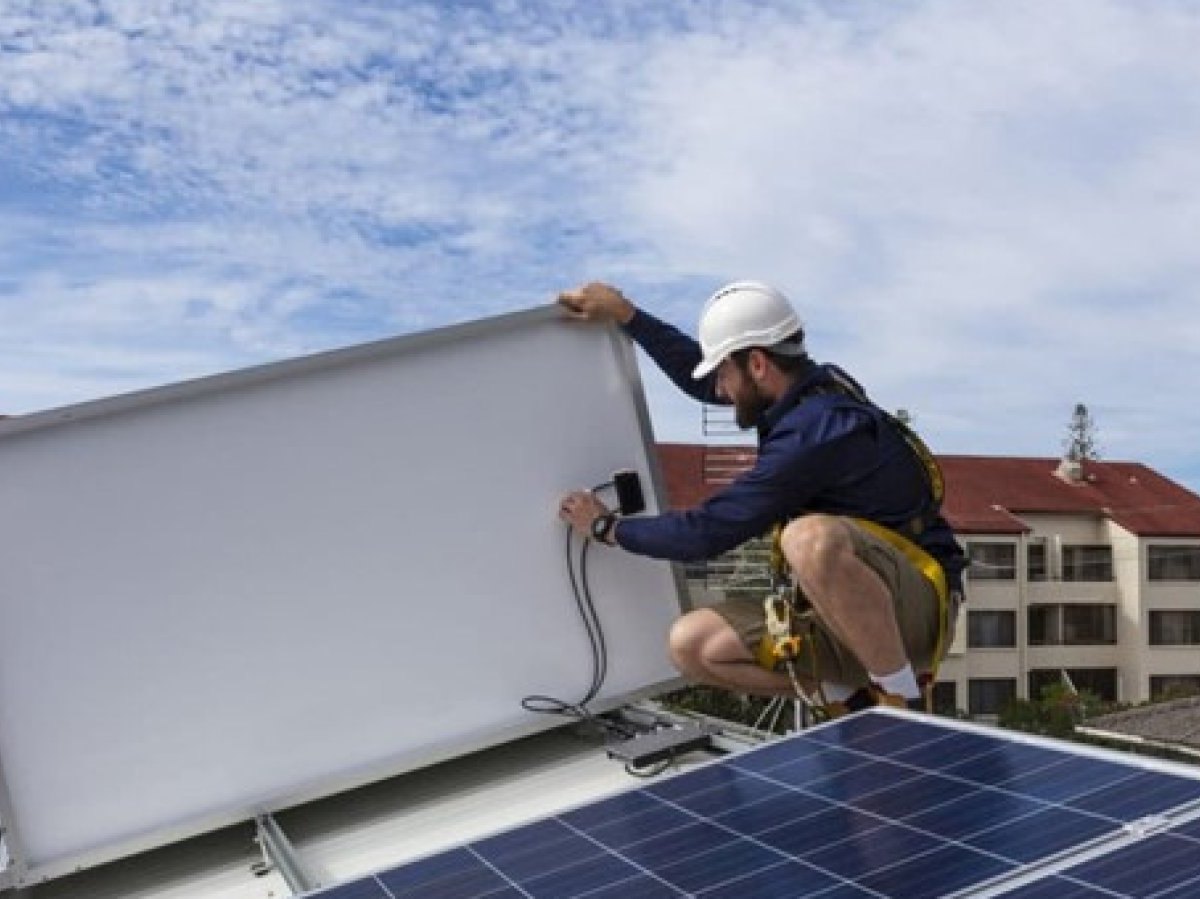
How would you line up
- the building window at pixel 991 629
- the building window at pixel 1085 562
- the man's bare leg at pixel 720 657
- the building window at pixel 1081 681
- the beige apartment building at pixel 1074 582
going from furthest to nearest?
the building window at pixel 1081 681
the building window at pixel 1085 562
the building window at pixel 991 629
the beige apartment building at pixel 1074 582
the man's bare leg at pixel 720 657

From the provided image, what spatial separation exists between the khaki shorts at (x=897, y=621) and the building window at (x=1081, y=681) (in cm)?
4707

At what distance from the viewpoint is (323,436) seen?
5.15 meters

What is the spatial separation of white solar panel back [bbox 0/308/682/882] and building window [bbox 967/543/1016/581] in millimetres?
42365

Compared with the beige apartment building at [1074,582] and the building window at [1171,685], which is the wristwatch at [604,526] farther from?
the building window at [1171,685]

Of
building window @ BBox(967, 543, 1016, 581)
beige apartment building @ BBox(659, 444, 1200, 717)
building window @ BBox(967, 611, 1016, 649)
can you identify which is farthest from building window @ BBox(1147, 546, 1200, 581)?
building window @ BBox(967, 543, 1016, 581)

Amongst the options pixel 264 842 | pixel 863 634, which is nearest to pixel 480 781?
pixel 264 842

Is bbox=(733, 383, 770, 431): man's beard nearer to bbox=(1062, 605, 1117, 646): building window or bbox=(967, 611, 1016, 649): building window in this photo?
bbox=(967, 611, 1016, 649): building window

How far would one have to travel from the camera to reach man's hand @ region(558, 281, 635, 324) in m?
5.59

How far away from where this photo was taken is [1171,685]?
168 feet

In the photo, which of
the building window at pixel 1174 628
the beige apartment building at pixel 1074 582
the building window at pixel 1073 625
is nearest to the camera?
the beige apartment building at pixel 1074 582

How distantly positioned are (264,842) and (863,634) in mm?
2050

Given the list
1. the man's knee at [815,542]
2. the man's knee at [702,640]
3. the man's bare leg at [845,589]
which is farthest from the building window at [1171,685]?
the man's knee at [815,542]

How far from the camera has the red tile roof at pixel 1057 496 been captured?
47.1 meters

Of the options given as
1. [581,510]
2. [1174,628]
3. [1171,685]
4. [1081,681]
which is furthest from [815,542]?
[1174,628]
